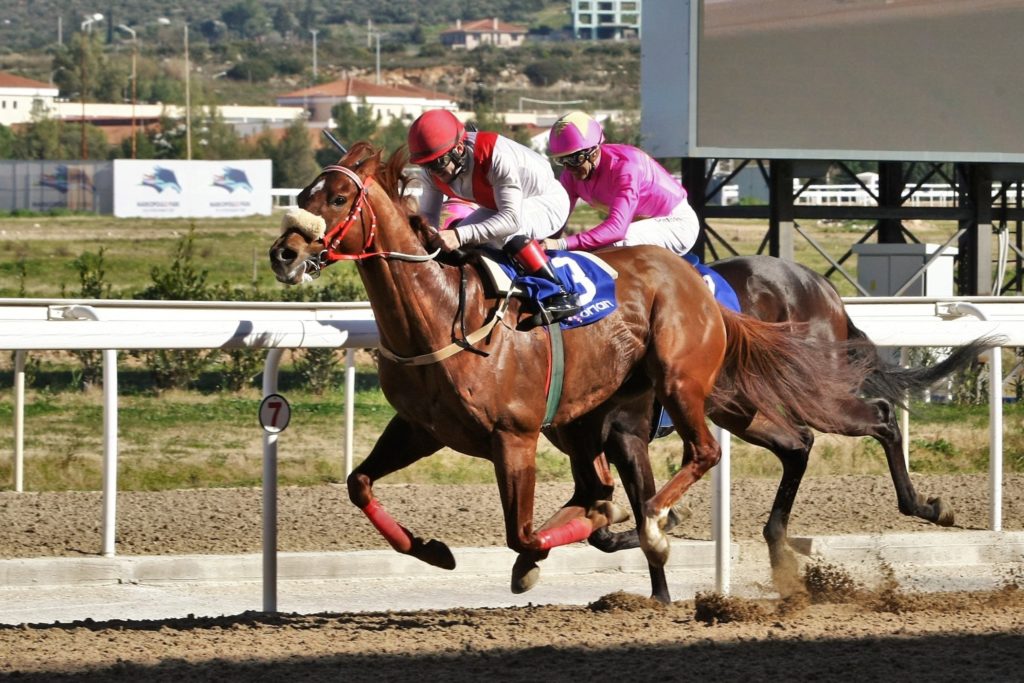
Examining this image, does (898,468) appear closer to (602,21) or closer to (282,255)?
(282,255)

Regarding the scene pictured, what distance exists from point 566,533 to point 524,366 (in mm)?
588

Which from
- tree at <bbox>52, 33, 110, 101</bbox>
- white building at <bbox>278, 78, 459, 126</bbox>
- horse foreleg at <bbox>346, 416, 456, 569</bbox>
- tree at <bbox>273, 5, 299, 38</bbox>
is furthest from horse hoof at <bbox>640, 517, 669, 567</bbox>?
tree at <bbox>273, 5, 299, 38</bbox>

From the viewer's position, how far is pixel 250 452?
29.1 ft

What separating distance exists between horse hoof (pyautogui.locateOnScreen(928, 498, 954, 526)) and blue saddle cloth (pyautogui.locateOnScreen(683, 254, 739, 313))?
3.87 feet

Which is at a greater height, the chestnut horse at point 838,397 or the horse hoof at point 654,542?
the chestnut horse at point 838,397

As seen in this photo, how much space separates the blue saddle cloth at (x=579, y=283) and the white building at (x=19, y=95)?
90.6m

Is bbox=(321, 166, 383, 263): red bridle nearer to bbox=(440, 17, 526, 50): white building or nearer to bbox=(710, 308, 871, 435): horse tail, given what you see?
bbox=(710, 308, 871, 435): horse tail

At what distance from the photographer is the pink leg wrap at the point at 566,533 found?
4.73 m

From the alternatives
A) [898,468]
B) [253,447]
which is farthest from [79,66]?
[898,468]

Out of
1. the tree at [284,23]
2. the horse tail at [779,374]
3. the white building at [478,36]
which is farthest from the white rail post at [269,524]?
the tree at [284,23]

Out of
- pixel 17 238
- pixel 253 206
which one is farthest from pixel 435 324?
pixel 253 206

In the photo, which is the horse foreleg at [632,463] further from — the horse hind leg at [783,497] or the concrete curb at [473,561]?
the concrete curb at [473,561]

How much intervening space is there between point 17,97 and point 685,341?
96.0m

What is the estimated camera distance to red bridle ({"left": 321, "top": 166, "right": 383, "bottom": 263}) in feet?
13.8
